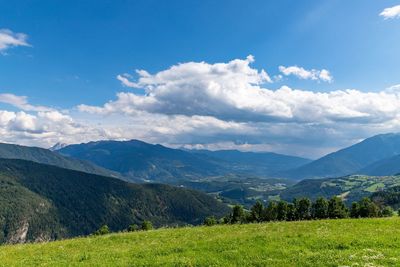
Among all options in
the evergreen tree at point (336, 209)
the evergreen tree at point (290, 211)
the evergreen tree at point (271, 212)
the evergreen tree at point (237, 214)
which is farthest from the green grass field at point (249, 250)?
the evergreen tree at point (237, 214)

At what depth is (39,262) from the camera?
2331cm

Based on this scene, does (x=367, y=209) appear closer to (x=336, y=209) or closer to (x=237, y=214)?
(x=336, y=209)

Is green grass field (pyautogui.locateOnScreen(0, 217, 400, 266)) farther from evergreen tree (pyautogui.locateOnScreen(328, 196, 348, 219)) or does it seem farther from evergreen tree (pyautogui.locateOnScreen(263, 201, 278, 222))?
evergreen tree (pyautogui.locateOnScreen(263, 201, 278, 222))

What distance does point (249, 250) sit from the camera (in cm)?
2214

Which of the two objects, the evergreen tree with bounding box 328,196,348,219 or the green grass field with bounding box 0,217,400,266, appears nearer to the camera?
the green grass field with bounding box 0,217,400,266

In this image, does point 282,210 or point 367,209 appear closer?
point 367,209

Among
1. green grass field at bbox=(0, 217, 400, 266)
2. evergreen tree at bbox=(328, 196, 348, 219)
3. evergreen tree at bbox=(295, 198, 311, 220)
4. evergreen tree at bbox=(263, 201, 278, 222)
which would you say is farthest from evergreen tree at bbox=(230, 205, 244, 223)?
green grass field at bbox=(0, 217, 400, 266)

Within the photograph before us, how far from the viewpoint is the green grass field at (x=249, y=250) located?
1978 centimetres

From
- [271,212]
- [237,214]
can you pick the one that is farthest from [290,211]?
[237,214]

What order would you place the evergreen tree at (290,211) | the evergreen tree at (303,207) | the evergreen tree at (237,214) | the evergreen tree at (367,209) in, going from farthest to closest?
the evergreen tree at (237,214) < the evergreen tree at (303,207) < the evergreen tree at (290,211) < the evergreen tree at (367,209)

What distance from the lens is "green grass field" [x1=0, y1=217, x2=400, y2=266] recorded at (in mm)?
19781

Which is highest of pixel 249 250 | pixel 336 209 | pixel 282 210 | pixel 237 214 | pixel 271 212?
pixel 249 250

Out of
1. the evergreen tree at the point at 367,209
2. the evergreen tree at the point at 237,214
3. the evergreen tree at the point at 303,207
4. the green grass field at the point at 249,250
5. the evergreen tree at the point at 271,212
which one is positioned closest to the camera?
the green grass field at the point at 249,250

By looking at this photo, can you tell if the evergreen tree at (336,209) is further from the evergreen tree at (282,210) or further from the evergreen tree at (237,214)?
the evergreen tree at (237,214)
